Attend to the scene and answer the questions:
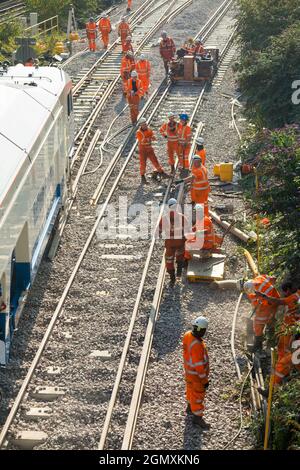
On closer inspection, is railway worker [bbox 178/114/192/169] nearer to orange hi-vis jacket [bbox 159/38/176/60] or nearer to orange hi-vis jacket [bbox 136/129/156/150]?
orange hi-vis jacket [bbox 136/129/156/150]

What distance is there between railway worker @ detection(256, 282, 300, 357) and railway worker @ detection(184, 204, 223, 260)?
3179 millimetres

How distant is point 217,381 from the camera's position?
11234 mm

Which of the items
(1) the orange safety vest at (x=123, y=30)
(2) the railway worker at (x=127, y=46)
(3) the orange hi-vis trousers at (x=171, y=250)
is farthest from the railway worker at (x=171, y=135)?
(1) the orange safety vest at (x=123, y=30)

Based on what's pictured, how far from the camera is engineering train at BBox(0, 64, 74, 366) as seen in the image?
35.2ft

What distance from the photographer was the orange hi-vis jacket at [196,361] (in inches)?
401

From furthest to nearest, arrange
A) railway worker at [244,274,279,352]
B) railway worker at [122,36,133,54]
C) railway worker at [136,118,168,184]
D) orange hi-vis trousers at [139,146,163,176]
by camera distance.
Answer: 1. railway worker at [122,36,133,54]
2. orange hi-vis trousers at [139,146,163,176]
3. railway worker at [136,118,168,184]
4. railway worker at [244,274,279,352]

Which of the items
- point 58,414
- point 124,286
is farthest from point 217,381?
point 124,286

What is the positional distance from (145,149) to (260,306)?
743 centimetres

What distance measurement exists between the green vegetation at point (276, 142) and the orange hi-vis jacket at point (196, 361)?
912 mm

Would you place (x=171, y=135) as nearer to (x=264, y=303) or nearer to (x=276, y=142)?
(x=276, y=142)

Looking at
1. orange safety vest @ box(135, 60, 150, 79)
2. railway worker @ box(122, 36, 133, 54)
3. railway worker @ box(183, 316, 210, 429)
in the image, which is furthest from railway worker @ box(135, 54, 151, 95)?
railway worker @ box(183, 316, 210, 429)

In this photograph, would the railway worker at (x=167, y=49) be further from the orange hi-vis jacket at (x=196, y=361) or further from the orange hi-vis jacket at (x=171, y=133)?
the orange hi-vis jacket at (x=196, y=361)

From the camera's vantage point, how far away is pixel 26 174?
1205 cm
